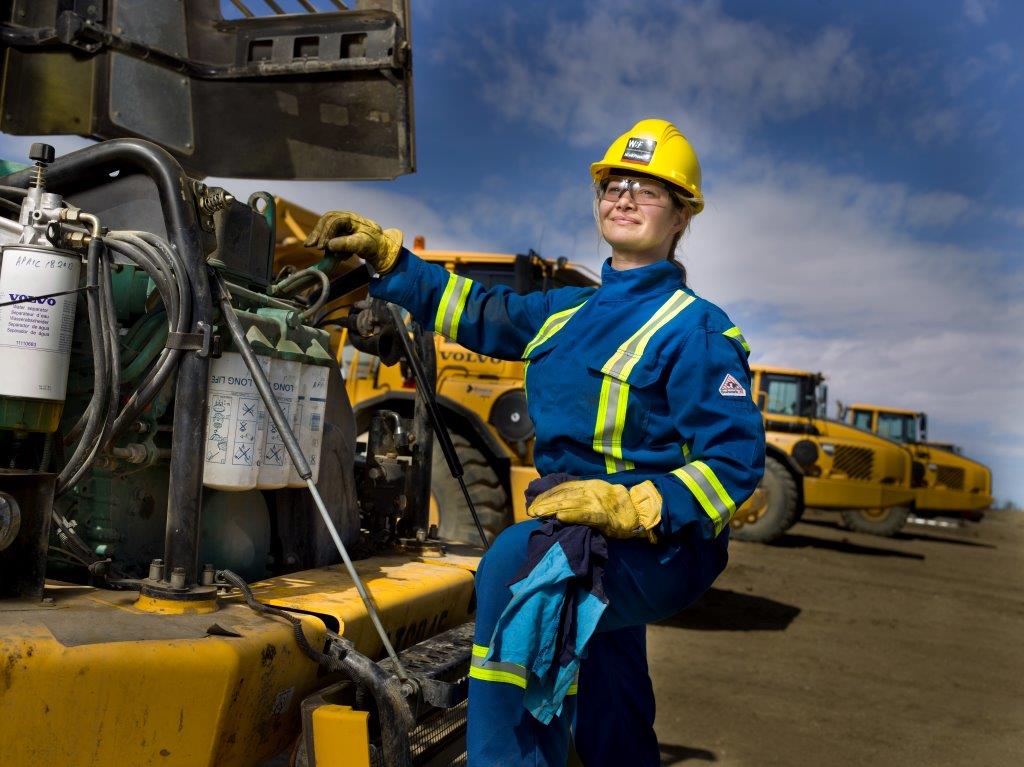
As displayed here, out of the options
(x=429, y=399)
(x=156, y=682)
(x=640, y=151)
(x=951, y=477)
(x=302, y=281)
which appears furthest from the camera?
(x=951, y=477)

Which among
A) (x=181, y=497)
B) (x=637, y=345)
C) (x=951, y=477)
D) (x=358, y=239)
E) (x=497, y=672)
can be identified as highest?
(x=358, y=239)

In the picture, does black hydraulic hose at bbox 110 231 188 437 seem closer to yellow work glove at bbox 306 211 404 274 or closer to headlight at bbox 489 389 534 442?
yellow work glove at bbox 306 211 404 274

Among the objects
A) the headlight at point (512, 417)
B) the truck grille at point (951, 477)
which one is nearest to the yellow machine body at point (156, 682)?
the headlight at point (512, 417)

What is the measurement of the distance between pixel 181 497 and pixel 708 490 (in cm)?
104

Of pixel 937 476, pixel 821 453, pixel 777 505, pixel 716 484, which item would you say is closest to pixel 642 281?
pixel 716 484

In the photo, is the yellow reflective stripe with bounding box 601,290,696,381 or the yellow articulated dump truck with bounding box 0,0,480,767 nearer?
the yellow articulated dump truck with bounding box 0,0,480,767

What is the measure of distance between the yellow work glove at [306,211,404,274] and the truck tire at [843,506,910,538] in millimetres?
14251

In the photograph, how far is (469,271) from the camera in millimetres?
6758

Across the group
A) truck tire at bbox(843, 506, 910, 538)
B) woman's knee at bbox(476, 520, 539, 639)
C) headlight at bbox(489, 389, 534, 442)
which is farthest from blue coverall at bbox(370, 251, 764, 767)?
truck tire at bbox(843, 506, 910, 538)

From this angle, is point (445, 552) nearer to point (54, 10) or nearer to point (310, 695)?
point (310, 695)

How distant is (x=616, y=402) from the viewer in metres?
2.00

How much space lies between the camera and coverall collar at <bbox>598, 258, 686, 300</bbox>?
7.13 ft

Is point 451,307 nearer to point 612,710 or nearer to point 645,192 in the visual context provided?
point 645,192

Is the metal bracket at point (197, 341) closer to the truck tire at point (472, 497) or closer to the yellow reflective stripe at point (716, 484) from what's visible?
the yellow reflective stripe at point (716, 484)
